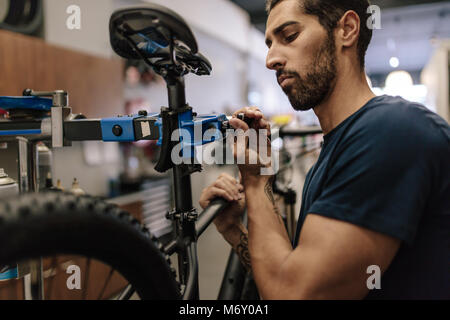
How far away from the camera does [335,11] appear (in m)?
0.87

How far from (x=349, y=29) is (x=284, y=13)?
0.18 metres

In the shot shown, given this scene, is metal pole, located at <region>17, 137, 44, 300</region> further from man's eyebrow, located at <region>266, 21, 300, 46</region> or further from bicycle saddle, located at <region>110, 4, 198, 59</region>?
man's eyebrow, located at <region>266, 21, 300, 46</region>

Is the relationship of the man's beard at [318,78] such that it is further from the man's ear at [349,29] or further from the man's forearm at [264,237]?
the man's forearm at [264,237]

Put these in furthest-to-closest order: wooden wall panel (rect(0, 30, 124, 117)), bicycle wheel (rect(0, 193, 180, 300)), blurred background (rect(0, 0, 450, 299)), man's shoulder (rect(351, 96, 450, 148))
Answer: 1. blurred background (rect(0, 0, 450, 299))
2. wooden wall panel (rect(0, 30, 124, 117))
3. man's shoulder (rect(351, 96, 450, 148))
4. bicycle wheel (rect(0, 193, 180, 300))

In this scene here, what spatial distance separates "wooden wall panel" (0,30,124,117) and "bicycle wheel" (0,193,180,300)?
6.00ft

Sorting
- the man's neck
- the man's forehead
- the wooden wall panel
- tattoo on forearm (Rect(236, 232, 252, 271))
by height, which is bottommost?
tattoo on forearm (Rect(236, 232, 252, 271))

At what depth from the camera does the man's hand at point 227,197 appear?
1016mm

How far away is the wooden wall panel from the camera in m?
1.95

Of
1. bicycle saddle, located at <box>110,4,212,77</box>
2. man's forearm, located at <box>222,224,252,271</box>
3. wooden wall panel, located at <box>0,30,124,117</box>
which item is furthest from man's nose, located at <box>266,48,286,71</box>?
wooden wall panel, located at <box>0,30,124,117</box>

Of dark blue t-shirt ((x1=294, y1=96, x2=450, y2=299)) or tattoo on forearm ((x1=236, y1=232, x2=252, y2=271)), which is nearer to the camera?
dark blue t-shirt ((x1=294, y1=96, x2=450, y2=299))

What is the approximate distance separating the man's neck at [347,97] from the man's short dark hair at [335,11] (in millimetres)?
74

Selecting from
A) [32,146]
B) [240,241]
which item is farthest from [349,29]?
[32,146]

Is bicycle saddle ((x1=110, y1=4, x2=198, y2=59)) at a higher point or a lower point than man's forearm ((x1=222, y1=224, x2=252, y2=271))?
higher

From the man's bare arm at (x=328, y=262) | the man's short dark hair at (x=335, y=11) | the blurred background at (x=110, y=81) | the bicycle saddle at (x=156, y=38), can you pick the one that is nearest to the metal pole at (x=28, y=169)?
the blurred background at (x=110, y=81)
